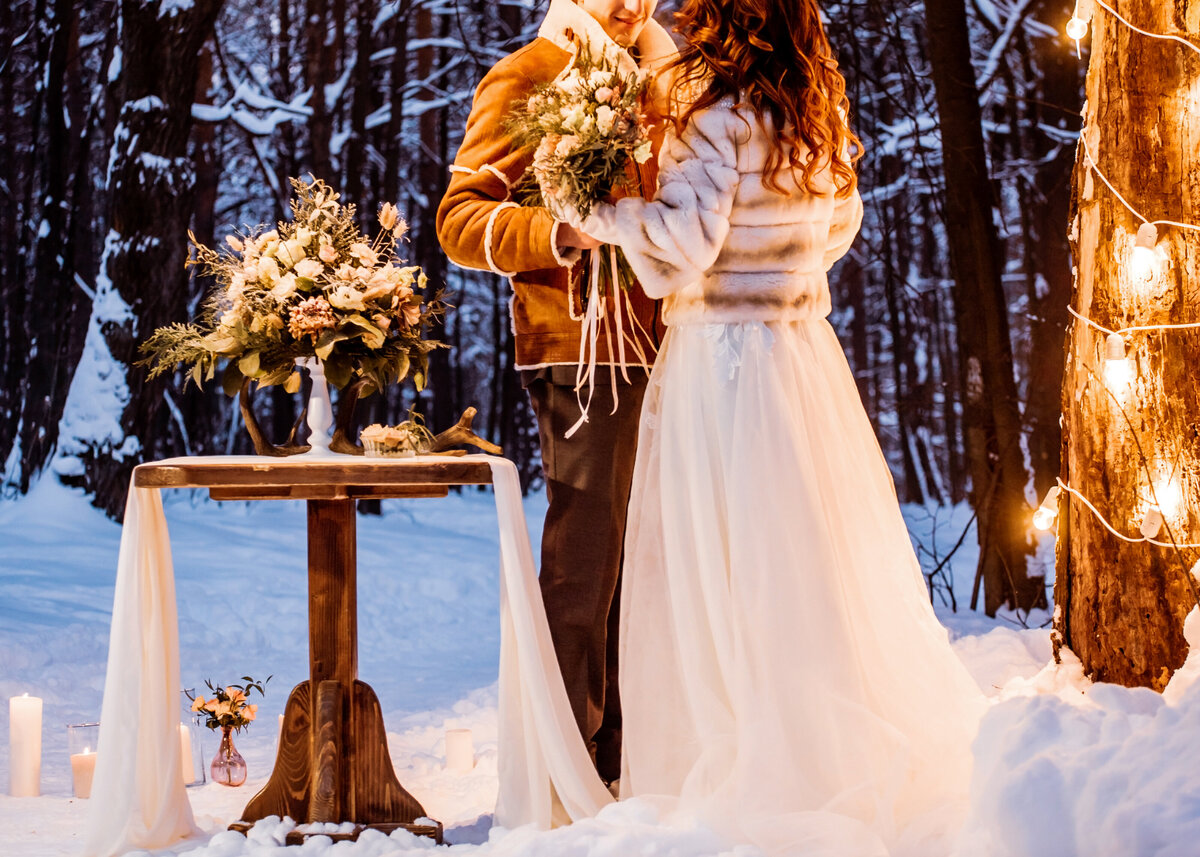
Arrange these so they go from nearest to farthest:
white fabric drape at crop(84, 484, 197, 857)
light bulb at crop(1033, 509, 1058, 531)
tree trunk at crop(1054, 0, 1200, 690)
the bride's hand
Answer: white fabric drape at crop(84, 484, 197, 857) < the bride's hand < tree trunk at crop(1054, 0, 1200, 690) < light bulb at crop(1033, 509, 1058, 531)

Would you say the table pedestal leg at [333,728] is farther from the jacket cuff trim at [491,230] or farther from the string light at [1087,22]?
the string light at [1087,22]

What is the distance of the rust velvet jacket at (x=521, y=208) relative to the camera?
278 centimetres

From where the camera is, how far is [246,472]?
2527 mm

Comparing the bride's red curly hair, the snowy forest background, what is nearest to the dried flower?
the bride's red curly hair

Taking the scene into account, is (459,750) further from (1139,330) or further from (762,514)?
(1139,330)

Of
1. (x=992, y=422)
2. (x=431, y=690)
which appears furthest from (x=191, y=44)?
(x=992, y=422)

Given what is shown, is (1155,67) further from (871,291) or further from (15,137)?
(15,137)

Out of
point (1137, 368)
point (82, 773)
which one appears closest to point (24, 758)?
point (82, 773)

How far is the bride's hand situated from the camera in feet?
8.55

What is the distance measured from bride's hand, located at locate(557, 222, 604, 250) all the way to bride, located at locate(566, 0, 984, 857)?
13cm

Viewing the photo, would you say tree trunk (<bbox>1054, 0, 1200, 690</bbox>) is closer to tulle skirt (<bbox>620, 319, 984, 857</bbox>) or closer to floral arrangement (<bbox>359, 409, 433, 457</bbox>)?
tulle skirt (<bbox>620, 319, 984, 857</bbox>)

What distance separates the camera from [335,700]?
2.71m

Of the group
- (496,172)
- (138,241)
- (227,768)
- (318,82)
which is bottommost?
(227,768)

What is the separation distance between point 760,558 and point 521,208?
101cm
